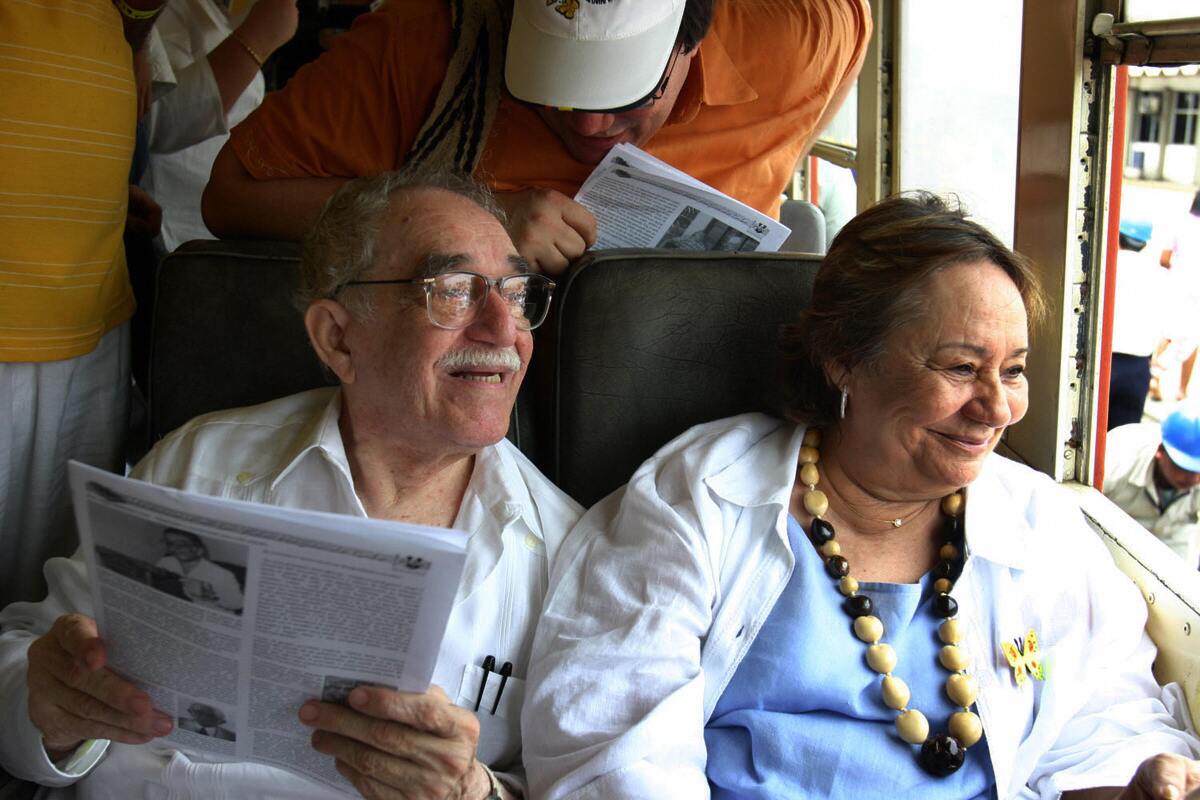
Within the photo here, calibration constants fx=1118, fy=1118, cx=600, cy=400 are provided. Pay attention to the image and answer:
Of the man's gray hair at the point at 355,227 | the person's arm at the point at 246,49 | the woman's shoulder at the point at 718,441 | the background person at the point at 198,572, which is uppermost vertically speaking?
the person's arm at the point at 246,49

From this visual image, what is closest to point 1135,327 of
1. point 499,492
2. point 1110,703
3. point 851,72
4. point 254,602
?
point 851,72

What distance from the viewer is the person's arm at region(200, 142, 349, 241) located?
78.8 inches

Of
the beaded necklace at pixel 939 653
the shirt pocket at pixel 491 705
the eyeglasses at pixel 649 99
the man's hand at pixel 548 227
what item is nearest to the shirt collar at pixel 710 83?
the eyeglasses at pixel 649 99

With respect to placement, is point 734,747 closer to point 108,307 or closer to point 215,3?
point 108,307

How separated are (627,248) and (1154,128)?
14193mm

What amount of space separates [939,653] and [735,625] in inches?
12.2

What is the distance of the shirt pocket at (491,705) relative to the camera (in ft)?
5.25

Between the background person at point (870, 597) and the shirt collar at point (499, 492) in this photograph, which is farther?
the shirt collar at point (499, 492)

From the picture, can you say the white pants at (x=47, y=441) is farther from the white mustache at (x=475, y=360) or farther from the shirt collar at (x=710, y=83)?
the shirt collar at (x=710, y=83)

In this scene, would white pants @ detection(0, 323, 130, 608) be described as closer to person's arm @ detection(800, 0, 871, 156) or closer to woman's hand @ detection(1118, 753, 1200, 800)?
person's arm @ detection(800, 0, 871, 156)

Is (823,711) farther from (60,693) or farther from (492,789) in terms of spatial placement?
(60,693)

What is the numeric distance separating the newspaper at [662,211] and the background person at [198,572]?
1.04 meters

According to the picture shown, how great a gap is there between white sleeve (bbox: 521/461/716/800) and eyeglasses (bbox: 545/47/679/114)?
2.22 feet

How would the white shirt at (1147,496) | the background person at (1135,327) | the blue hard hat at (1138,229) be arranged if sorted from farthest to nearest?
the blue hard hat at (1138,229)
the background person at (1135,327)
the white shirt at (1147,496)
